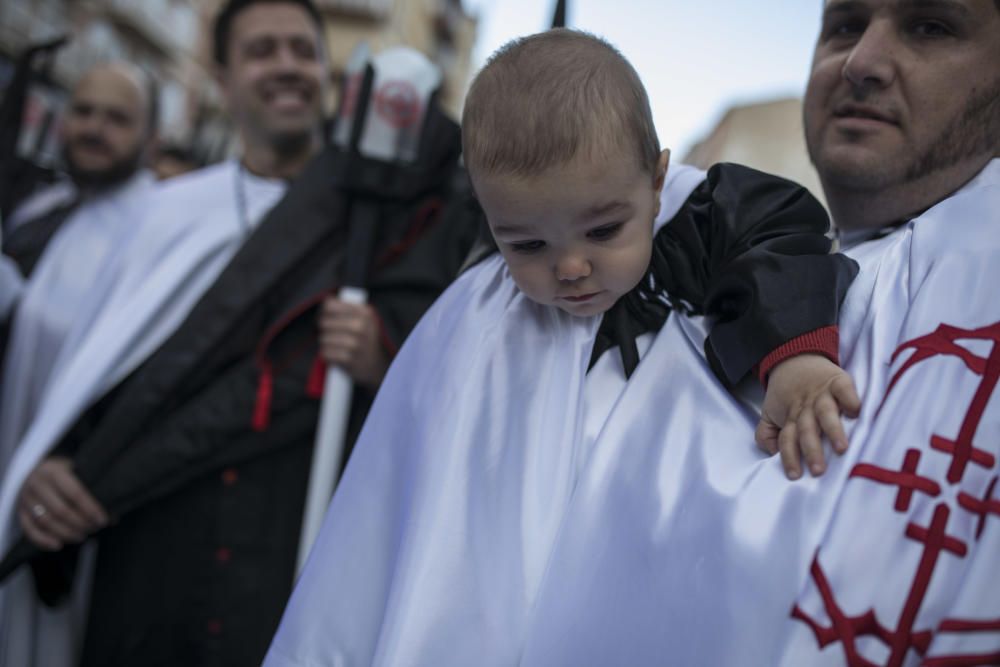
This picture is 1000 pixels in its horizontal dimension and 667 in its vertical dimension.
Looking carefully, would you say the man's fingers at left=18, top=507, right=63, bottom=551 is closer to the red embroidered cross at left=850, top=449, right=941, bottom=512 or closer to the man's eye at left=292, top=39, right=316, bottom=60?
the man's eye at left=292, top=39, right=316, bottom=60

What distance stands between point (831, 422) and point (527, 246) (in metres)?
0.49

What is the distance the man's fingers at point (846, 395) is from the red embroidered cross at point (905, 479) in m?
0.07

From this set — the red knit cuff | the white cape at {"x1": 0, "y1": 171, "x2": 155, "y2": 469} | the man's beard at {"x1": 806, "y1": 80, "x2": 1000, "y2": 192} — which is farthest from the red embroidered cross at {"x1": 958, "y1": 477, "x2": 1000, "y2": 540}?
the white cape at {"x1": 0, "y1": 171, "x2": 155, "y2": 469}

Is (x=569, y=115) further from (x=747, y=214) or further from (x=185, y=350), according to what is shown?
(x=185, y=350)

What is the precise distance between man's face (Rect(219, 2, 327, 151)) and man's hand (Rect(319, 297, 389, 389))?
2.72 feet

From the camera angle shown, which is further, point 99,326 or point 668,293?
point 99,326

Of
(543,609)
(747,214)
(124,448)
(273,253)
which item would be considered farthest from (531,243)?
(124,448)

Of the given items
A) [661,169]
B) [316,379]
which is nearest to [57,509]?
[316,379]

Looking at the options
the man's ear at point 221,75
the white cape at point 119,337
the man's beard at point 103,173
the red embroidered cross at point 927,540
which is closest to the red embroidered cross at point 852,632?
the red embroidered cross at point 927,540

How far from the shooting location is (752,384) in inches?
49.1

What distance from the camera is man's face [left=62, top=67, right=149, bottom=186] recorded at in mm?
3234

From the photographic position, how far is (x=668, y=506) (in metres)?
1.15

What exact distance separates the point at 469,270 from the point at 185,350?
0.97m

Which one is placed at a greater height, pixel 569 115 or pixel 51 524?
pixel 569 115
